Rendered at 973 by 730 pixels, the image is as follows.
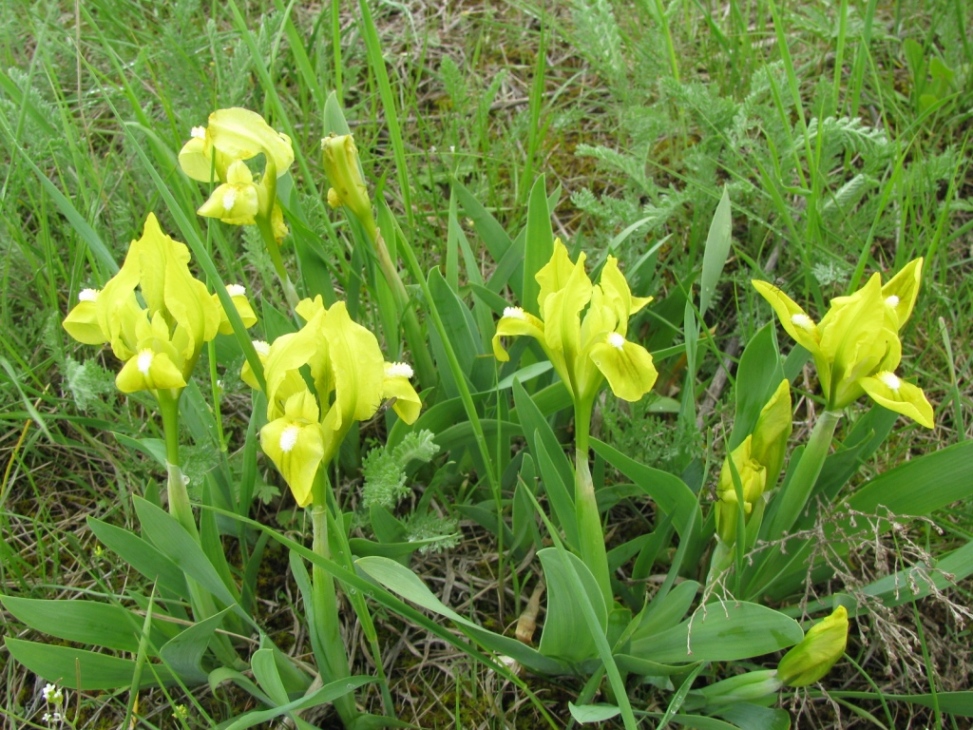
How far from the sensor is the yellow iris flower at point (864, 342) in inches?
49.5

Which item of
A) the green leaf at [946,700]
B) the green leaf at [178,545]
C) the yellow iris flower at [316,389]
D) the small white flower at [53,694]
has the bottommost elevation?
the green leaf at [946,700]

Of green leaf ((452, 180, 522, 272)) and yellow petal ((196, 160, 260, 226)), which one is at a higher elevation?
yellow petal ((196, 160, 260, 226))

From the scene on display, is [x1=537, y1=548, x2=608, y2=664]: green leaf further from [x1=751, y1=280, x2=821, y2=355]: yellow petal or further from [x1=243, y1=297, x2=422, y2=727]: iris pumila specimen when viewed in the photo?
[x1=751, y1=280, x2=821, y2=355]: yellow petal

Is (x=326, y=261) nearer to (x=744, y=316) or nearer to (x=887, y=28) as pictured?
(x=744, y=316)

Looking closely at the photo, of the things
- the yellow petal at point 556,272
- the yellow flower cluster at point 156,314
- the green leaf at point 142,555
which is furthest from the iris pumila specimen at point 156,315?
the yellow petal at point 556,272

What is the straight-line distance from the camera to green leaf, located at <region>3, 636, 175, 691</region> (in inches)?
53.2

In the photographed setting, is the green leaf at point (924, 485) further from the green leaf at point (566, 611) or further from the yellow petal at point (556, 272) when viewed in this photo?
the yellow petal at point (556, 272)

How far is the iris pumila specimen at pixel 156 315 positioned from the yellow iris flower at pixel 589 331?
18.5 inches

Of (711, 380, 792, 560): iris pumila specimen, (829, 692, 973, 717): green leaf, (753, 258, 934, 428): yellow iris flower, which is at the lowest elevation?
(829, 692, 973, 717): green leaf

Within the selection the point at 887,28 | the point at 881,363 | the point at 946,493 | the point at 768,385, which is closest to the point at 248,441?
the point at 768,385

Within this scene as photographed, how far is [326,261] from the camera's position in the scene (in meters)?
1.74

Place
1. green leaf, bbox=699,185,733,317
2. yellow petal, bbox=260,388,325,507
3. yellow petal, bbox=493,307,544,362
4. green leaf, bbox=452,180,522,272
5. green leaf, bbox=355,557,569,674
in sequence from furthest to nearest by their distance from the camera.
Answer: green leaf, bbox=452,180,522,272 < green leaf, bbox=699,185,733,317 < yellow petal, bbox=493,307,544,362 < green leaf, bbox=355,557,569,674 < yellow petal, bbox=260,388,325,507

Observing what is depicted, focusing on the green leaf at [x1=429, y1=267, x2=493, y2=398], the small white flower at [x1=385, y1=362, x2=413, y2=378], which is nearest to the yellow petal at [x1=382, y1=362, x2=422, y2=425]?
the small white flower at [x1=385, y1=362, x2=413, y2=378]

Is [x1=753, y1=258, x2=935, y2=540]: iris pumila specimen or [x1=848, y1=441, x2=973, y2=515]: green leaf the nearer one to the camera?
[x1=753, y1=258, x2=935, y2=540]: iris pumila specimen
